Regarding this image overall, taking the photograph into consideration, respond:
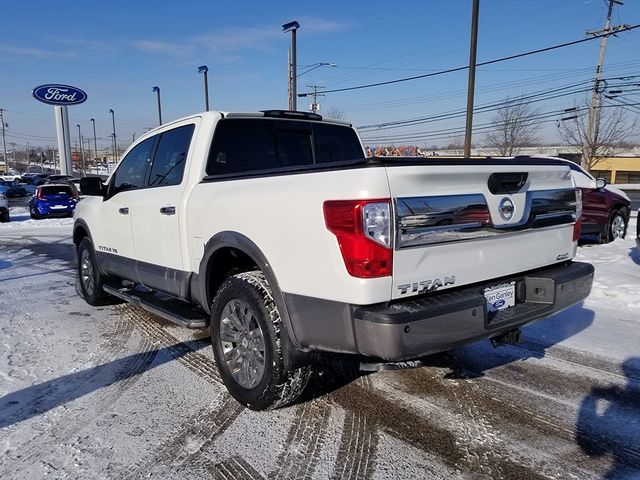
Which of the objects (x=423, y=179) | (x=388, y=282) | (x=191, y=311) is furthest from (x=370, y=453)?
(x=191, y=311)

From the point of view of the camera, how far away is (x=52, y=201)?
19891mm

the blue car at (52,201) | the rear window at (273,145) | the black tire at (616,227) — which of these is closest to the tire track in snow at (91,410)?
the rear window at (273,145)

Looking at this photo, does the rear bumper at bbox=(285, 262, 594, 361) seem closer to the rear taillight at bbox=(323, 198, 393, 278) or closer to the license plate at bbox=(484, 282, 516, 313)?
the license plate at bbox=(484, 282, 516, 313)

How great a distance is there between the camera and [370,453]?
9.32ft

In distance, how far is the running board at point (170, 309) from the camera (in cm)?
385

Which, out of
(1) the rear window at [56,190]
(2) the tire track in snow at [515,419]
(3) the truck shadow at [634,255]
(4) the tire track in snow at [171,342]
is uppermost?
(1) the rear window at [56,190]

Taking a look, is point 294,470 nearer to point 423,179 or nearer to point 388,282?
point 388,282

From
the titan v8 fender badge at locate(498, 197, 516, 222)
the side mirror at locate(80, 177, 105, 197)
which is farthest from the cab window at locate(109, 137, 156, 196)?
the titan v8 fender badge at locate(498, 197, 516, 222)

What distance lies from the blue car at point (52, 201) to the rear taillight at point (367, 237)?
20297 millimetres

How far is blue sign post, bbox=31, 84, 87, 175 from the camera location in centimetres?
3033

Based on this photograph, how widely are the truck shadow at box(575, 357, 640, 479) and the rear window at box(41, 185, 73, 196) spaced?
21063 millimetres

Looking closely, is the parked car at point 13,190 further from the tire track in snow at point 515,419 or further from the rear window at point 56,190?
the tire track in snow at point 515,419

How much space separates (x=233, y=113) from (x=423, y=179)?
2.11 meters

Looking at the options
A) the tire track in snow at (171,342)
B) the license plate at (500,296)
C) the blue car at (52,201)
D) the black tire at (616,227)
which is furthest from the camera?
the blue car at (52,201)
